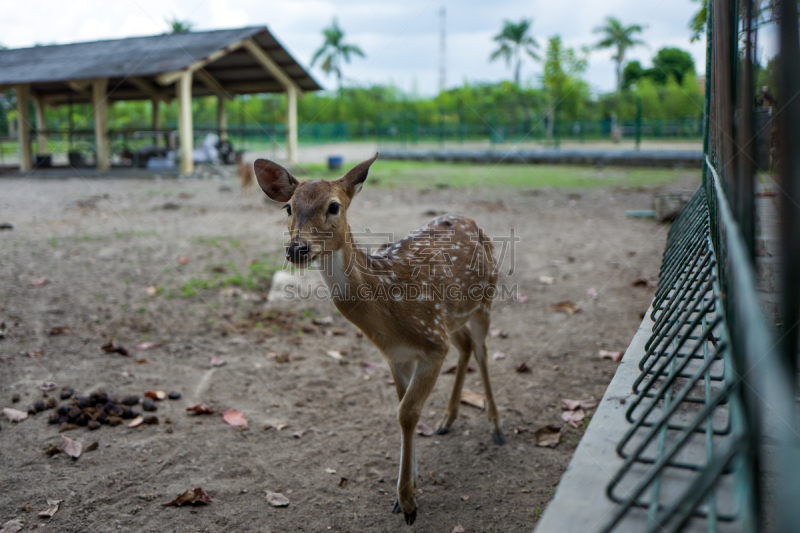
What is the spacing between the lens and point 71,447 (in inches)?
144

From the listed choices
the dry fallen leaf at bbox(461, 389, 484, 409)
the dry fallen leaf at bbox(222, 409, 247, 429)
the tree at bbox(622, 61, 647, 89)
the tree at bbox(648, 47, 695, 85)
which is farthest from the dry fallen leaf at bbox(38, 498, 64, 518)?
the tree at bbox(622, 61, 647, 89)

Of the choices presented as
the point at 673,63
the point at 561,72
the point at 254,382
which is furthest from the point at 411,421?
the point at 673,63

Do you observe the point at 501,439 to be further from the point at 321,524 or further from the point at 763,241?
the point at 763,241

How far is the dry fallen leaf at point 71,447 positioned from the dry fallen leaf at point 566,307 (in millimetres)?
4517

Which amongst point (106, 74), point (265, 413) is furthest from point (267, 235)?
point (106, 74)

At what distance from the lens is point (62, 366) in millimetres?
4742

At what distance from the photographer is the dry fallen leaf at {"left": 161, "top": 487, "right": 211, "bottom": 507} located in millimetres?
3217

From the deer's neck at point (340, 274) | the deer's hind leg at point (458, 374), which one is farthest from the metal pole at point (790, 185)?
the deer's hind leg at point (458, 374)

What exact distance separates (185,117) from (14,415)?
14904 mm

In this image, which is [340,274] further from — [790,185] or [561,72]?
[561,72]

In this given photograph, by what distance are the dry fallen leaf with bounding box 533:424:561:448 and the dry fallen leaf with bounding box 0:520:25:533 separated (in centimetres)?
301

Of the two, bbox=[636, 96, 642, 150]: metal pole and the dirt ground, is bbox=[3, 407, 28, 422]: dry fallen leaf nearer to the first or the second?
the dirt ground

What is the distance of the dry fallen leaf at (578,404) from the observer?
432 cm

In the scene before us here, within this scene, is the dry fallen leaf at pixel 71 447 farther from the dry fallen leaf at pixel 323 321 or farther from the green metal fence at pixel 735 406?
the green metal fence at pixel 735 406
